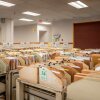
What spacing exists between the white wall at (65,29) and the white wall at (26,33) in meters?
2.61

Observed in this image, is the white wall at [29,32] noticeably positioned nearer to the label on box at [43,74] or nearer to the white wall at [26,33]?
the white wall at [26,33]

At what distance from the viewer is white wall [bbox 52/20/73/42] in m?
10.9

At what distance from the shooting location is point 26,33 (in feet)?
47.1

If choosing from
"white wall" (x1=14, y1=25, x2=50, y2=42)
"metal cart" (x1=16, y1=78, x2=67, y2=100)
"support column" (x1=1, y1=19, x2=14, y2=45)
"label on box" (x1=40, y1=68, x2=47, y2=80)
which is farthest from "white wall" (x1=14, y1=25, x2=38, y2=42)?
"label on box" (x1=40, y1=68, x2=47, y2=80)

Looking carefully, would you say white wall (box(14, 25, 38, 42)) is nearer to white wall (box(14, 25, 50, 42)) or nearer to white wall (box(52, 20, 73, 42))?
white wall (box(14, 25, 50, 42))

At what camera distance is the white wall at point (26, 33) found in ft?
45.0

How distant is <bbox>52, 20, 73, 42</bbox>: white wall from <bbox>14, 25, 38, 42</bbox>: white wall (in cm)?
261

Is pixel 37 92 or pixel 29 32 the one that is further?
pixel 29 32

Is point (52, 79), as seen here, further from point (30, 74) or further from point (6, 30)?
point (6, 30)

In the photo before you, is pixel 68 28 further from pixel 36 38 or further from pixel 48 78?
pixel 48 78

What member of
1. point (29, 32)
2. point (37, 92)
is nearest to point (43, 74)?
point (37, 92)

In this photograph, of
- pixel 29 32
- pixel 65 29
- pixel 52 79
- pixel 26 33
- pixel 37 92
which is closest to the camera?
pixel 52 79

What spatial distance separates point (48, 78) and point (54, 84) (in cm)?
11

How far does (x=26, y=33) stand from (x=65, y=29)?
4.43 metres
